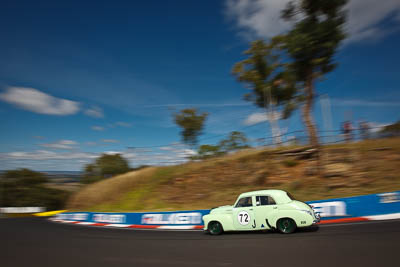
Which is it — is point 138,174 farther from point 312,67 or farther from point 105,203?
point 312,67

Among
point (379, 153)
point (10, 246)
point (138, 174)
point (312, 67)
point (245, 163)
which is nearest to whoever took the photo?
point (10, 246)

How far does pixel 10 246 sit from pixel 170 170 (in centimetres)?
1921

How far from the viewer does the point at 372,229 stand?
788 centimetres

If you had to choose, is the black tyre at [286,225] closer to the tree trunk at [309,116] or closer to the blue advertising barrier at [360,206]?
the blue advertising barrier at [360,206]

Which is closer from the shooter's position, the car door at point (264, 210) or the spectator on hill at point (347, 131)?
the car door at point (264, 210)

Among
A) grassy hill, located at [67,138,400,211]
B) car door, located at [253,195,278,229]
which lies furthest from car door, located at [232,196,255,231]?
grassy hill, located at [67,138,400,211]

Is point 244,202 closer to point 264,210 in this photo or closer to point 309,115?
point 264,210

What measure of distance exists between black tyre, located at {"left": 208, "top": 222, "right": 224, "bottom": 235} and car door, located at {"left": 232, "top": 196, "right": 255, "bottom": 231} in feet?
2.39

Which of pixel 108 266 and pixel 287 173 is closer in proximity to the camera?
pixel 108 266

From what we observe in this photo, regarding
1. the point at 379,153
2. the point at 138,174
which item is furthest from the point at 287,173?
the point at 138,174

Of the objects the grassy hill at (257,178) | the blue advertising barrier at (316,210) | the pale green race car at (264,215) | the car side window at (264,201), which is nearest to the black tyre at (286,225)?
the pale green race car at (264,215)

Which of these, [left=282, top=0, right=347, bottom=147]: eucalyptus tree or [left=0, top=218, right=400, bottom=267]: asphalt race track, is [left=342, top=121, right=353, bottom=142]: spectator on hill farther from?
[left=0, top=218, right=400, bottom=267]: asphalt race track

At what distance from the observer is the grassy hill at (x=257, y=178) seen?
15053 millimetres

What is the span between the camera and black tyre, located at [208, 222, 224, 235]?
10148mm
